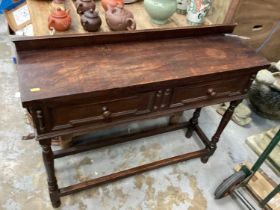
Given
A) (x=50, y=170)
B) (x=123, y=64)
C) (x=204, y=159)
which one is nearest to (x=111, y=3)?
(x=123, y=64)

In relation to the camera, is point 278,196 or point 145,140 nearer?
point 278,196

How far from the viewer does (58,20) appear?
1154mm

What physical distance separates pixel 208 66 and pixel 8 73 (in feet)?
5.48

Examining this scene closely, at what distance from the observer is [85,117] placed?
954 mm

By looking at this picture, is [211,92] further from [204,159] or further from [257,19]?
[257,19]

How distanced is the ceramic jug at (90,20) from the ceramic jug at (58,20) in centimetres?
8

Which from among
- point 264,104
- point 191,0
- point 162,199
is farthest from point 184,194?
point 191,0

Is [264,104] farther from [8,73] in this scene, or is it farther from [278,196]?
[8,73]

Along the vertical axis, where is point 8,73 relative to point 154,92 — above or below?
below

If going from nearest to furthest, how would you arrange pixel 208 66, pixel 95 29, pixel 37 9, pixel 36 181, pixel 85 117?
pixel 85 117
pixel 208 66
pixel 95 29
pixel 37 9
pixel 36 181

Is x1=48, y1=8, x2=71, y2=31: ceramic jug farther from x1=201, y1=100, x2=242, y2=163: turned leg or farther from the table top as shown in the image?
x1=201, y1=100, x2=242, y2=163: turned leg

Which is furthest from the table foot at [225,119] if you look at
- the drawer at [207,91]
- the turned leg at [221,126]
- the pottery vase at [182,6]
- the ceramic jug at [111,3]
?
the ceramic jug at [111,3]

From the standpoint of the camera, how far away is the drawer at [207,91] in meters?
1.08

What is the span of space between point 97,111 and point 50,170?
40 centimetres
